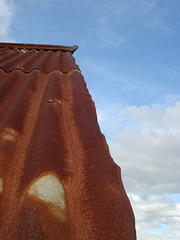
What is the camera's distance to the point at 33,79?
144 centimetres

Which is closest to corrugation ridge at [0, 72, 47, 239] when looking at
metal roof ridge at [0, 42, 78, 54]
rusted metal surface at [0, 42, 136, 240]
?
rusted metal surface at [0, 42, 136, 240]

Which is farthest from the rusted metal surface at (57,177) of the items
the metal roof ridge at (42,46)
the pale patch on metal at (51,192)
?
the metal roof ridge at (42,46)

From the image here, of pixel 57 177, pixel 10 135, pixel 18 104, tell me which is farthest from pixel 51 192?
pixel 18 104

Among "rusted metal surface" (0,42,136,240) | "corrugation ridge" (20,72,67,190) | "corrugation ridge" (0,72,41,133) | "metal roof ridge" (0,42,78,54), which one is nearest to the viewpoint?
"rusted metal surface" (0,42,136,240)

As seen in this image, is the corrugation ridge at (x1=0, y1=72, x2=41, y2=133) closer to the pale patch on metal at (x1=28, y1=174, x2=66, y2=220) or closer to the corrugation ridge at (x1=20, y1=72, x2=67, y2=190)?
the corrugation ridge at (x1=20, y1=72, x2=67, y2=190)

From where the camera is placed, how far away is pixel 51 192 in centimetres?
62

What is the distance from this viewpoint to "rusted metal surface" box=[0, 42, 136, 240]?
54 cm

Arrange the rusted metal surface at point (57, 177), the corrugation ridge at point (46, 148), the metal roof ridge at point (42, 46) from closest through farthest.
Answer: the rusted metal surface at point (57, 177), the corrugation ridge at point (46, 148), the metal roof ridge at point (42, 46)

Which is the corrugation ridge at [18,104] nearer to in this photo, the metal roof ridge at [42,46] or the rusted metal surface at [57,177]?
the rusted metal surface at [57,177]

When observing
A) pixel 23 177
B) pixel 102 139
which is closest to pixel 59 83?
pixel 102 139

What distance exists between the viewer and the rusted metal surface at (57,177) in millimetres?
→ 540

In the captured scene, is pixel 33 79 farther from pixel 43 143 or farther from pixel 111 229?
pixel 111 229

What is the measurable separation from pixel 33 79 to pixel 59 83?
8.5 inches

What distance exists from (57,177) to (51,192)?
7cm
